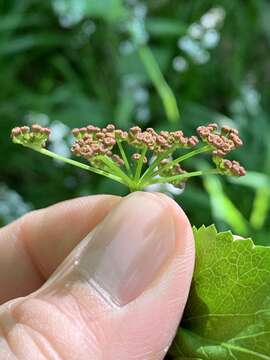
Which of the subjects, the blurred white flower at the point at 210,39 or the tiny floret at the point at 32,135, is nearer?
the tiny floret at the point at 32,135

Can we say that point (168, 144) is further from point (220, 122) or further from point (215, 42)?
point (215, 42)

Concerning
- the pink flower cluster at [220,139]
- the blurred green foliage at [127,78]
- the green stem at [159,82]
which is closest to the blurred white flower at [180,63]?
Result: the blurred green foliage at [127,78]

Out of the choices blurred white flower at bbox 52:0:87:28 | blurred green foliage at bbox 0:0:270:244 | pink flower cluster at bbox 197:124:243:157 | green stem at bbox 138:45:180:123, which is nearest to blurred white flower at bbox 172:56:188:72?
blurred green foliage at bbox 0:0:270:244

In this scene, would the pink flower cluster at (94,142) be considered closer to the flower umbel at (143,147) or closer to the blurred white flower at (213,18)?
the flower umbel at (143,147)

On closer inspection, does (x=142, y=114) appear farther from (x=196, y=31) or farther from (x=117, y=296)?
(x=117, y=296)

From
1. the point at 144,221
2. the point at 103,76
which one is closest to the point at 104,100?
the point at 103,76

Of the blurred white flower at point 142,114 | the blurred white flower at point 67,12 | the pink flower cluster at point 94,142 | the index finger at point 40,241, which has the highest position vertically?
the pink flower cluster at point 94,142

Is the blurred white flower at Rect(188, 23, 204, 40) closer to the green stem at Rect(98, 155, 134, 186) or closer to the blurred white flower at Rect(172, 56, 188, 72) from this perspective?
the blurred white flower at Rect(172, 56, 188, 72)
